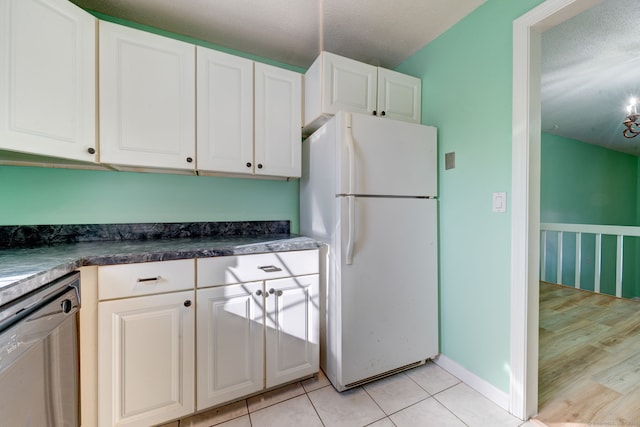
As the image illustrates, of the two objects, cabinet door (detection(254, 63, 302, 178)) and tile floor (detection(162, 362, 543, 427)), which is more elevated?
cabinet door (detection(254, 63, 302, 178))

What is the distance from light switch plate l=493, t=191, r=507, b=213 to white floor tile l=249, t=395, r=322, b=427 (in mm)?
1498

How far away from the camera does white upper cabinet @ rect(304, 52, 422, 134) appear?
5.44 feet

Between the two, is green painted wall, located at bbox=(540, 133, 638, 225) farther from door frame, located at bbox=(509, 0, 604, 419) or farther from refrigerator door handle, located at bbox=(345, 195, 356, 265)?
refrigerator door handle, located at bbox=(345, 195, 356, 265)

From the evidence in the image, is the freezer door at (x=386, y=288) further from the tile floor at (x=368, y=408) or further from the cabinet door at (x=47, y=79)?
the cabinet door at (x=47, y=79)

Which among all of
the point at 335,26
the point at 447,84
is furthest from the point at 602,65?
the point at 335,26

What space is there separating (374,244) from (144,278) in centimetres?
122

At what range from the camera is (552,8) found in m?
1.18

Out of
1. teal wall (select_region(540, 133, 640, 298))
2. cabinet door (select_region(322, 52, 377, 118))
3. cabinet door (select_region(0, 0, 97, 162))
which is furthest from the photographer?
teal wall (select_region(540, 133, 640, 298))

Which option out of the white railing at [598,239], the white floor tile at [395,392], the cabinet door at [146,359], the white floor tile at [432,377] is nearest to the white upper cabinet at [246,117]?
the cabinet door at [146,359]

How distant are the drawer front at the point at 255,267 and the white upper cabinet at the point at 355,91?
95 centimetres

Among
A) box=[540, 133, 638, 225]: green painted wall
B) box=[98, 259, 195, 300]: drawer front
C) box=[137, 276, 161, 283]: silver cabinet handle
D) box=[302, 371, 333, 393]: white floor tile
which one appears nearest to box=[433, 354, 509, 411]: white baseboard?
box=[302, 371, 333, 393]: white floor tile

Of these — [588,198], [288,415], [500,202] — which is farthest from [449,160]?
[588,198]

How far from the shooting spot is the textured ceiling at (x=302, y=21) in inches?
60.1

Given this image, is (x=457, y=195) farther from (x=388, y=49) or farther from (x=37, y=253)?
(x=37, y=253)
